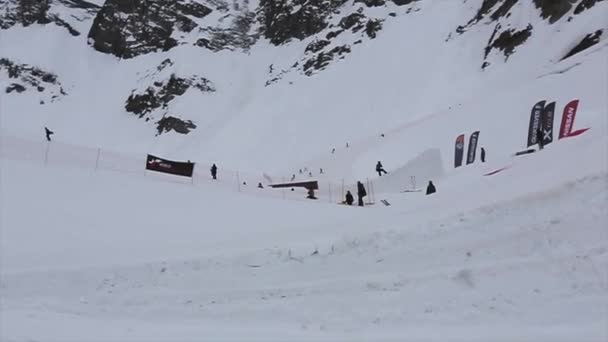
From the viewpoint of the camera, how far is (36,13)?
10981cm

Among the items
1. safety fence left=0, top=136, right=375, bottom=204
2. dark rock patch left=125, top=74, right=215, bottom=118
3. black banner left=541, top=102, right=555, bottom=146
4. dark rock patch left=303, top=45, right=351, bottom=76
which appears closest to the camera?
safety fence left=0, top=136, right=375, bottom=204

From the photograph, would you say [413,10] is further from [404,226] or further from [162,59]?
[404,226]

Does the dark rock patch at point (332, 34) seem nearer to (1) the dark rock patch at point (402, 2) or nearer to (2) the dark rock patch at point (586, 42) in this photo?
(1) the dark rock patch at point (402, 2)

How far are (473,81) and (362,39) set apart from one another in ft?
97.0

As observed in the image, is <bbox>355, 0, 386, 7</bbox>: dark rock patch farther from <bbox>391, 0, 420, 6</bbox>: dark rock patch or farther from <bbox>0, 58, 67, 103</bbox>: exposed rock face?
<bbox>0, 58, 67, 103</bbox>: exposed rock face

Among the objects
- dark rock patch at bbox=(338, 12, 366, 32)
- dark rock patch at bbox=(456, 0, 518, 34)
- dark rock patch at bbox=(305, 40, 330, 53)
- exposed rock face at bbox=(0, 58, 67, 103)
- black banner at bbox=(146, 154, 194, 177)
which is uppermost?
dark rock patch at bbox=(338, 12, 366, 32)

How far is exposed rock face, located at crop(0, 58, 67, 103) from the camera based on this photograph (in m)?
92.1

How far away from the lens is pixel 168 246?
11320mm

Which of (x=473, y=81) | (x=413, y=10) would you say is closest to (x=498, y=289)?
(x=473, y=81)

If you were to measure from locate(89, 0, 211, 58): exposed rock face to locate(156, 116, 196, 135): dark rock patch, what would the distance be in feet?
87.3

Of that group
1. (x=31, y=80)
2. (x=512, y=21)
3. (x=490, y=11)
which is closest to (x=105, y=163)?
(x=512, y=21)

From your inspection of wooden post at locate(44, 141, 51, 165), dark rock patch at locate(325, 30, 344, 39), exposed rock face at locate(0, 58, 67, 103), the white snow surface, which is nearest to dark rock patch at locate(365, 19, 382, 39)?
dark rock patch at locate(325, 30, 344, 39)

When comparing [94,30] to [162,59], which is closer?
[162,59]

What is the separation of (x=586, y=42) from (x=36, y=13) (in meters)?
104
